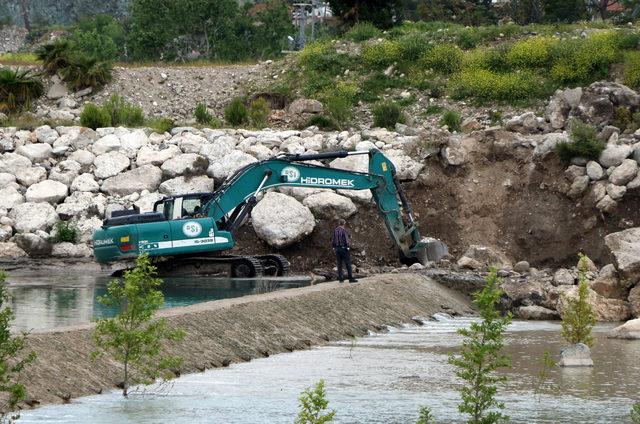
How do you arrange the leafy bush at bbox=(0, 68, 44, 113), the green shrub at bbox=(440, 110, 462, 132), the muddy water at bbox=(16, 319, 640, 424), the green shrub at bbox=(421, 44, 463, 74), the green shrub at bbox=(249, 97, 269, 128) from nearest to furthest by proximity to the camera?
the muddy water at bbox=(16, 319, 640, 424) < the green shrub at bbox=(440, 110, 462, 132) < the green shrub at bbox=(249, 97, 269, 128) < the leafy bush at bbox=(0, 68, 44, 113) < the green shrub at bbox=(421, 44, 463, 74)

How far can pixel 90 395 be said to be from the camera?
15.7 m

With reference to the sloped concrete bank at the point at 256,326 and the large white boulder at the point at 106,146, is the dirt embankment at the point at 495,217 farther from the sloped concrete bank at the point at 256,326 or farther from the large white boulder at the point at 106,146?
the sloped concrete bank at the point at 256,326

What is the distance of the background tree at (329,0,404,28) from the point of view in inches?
2346

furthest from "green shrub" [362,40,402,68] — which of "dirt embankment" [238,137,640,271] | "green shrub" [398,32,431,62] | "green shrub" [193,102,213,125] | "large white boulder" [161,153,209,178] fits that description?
"large white boulder" [161,153,209,178]

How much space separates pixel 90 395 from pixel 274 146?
24.2m

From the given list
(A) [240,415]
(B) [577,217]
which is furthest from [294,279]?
(A) [240,415]

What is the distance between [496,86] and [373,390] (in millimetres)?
31496

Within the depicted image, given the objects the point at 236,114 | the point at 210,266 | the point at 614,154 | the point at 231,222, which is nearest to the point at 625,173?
the point at 614,154

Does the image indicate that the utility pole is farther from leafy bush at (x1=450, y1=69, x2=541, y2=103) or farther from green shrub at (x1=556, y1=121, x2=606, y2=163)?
green shrub at (x1=556, y1=121, x2=606, y2=163)

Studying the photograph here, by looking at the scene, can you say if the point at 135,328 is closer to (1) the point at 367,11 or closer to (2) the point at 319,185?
(2) the point at 319,185

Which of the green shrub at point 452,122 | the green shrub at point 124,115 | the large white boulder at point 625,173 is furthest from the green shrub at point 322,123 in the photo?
the large white boulder at point 625,173

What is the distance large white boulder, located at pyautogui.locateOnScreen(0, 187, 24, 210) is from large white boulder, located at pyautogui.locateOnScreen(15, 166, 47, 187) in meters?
0.61

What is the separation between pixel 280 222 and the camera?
35312 mm

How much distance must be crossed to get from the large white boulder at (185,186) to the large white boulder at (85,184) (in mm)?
1810
